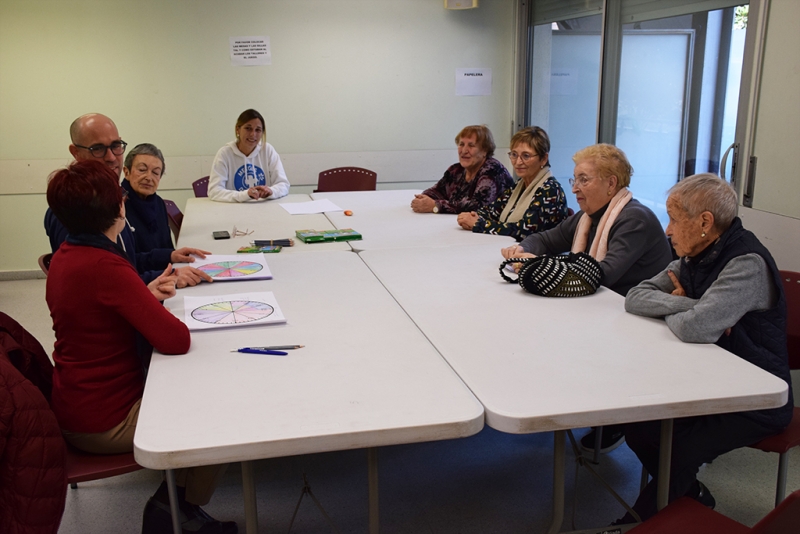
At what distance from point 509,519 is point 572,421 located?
1.10 m

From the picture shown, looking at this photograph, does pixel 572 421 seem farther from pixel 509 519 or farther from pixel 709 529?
pixel 509 519

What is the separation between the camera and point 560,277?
7.66 ft

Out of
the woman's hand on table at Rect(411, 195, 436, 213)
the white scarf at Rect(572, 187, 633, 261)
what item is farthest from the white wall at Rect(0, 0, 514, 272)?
the white scarf at Rect(572, 187, 633, 261)

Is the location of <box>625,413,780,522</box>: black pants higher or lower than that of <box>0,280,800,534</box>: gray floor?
higher

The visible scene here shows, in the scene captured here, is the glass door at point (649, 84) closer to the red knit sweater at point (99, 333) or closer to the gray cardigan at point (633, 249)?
the gray cardigan at point (633, 249)

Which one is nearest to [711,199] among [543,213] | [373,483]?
[373,483]

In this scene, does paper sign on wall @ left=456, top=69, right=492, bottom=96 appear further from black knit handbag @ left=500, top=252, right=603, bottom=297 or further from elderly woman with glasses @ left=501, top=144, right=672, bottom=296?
black knit handbag @ left=500, top=252, right=603, bottom=297

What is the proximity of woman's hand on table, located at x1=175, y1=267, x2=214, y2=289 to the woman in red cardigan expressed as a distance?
531 millimetres

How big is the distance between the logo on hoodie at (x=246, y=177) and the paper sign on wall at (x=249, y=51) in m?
1.42

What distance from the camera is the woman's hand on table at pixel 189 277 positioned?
8.17ft

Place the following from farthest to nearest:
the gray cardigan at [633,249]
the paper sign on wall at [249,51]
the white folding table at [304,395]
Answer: the paper sign on wall at [249,51], the gray cardigan at [633,249], the white folding table at [304,395]

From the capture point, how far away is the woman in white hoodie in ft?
15.4

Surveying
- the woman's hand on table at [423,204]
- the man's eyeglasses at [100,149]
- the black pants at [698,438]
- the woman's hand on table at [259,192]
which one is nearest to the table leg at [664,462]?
the black pants at [698,438]

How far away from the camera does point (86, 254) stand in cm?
182
